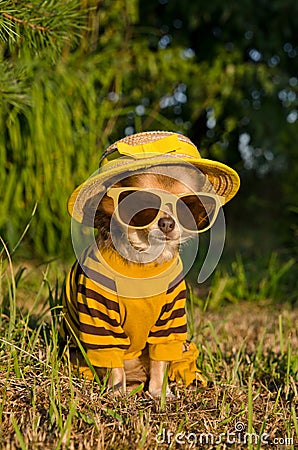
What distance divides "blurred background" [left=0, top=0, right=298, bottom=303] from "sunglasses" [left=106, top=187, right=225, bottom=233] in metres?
0.40

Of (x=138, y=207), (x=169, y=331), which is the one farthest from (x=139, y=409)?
(x=138, y=207)

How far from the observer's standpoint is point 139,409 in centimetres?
195

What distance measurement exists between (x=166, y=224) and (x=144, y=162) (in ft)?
0.88

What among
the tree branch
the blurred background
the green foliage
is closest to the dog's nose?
the blurred background

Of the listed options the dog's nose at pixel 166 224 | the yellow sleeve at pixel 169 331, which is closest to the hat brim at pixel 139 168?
the dog's nose at pixel 166 224

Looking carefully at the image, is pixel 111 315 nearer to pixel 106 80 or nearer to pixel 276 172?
pixel 106 80

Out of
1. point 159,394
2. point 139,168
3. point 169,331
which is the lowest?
point 159,394

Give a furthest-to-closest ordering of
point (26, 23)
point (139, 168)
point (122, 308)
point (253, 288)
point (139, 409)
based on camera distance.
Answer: point (253, 288) < point (26, 23) < point (122, 308) < point (139, 168) < point (139, 409)

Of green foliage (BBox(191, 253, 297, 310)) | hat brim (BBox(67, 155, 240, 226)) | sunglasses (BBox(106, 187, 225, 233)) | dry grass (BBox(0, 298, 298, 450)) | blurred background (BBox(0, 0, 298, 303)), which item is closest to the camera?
dry grass (BBox(0, 298, 298, 450))

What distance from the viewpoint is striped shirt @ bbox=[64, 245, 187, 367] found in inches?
85.4

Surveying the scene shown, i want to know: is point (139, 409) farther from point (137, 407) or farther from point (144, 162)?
point (144, 162)

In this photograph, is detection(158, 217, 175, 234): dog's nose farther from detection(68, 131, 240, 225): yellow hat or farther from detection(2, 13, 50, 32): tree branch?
detection(2, 13, 50, 32): tree branch

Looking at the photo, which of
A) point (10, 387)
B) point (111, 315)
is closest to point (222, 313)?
point (111, 315)

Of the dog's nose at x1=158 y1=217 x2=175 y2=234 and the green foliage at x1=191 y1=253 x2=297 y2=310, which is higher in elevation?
the dog's nose at x1=158 y1=217 x2=175 y2=234
